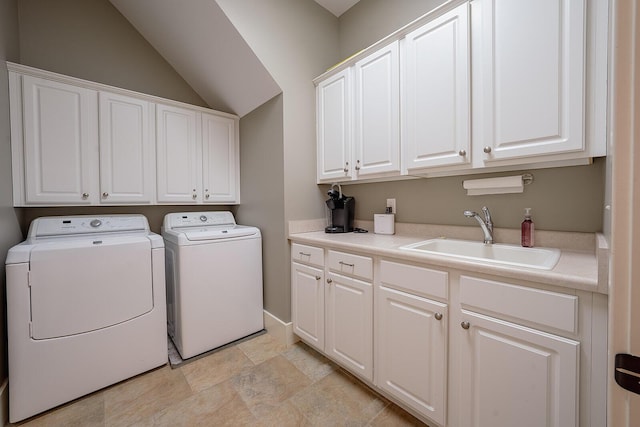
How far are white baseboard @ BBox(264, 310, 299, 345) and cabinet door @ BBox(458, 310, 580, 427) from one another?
133cm

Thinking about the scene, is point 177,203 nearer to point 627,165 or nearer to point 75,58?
point 75,58

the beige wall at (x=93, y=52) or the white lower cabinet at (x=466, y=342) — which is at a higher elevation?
the beige wall at (x=93, y=52)

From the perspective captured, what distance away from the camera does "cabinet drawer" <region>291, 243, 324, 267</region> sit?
1821 millimetres

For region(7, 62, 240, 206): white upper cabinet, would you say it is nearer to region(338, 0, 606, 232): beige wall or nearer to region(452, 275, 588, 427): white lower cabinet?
region(338, 0, 606, 232): beige wall

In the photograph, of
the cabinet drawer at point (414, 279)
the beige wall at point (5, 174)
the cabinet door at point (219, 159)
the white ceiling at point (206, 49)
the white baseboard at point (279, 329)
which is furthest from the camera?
the cabinet door at point (219, 159)

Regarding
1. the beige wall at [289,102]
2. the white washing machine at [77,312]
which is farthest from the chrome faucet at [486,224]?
the white washing machine at [77,312]

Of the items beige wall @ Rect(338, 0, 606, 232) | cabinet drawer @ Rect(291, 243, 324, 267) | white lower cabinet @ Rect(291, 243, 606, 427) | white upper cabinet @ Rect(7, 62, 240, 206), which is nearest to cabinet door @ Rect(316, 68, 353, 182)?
beige wall @ Rect(338, 0, 606, 232)

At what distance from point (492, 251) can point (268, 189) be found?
1709mm

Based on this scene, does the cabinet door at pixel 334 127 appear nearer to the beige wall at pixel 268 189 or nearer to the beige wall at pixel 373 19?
the beige wall at pixel 268 189

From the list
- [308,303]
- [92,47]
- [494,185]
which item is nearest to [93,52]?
[92,47]

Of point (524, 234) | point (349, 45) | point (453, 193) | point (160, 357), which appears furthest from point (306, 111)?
point (160, 357)

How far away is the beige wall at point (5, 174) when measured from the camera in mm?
1468

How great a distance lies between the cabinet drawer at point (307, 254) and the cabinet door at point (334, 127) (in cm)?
63

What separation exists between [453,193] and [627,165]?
1.37m
